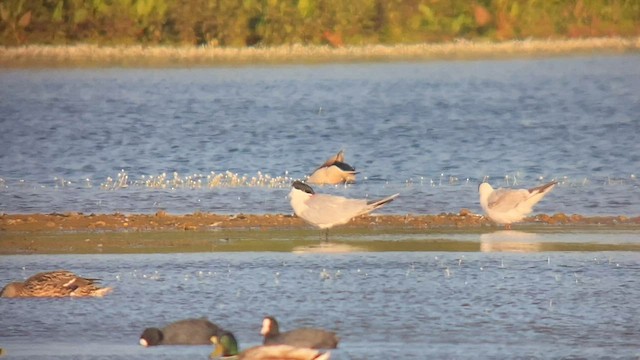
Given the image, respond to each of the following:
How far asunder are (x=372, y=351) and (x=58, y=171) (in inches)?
646

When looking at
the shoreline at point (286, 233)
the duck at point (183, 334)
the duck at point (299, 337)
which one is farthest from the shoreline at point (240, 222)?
the duck at point (299, 337)

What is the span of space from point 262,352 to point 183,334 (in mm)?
1554

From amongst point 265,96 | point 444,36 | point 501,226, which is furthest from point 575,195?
point 444,36

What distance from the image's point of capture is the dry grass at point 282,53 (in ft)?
201

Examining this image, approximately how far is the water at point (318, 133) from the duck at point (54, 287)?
21.4 ft

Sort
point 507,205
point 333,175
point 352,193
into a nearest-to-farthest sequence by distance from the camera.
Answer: point 507,205
point 352,193
point 333,175

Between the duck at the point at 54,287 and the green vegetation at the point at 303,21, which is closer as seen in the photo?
the duck at the point at 54,287

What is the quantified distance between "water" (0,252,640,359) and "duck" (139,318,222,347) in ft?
0.31

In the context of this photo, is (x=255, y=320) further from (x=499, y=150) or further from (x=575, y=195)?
(x=499, y=150)

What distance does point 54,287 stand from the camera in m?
15.9

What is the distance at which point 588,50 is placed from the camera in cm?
6262

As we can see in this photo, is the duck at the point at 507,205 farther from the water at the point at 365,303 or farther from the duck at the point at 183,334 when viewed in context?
the duck at the point at 183,334

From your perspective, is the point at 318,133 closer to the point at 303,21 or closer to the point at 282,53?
the point at 303,21

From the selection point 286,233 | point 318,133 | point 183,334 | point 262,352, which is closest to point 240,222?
point 286,233
